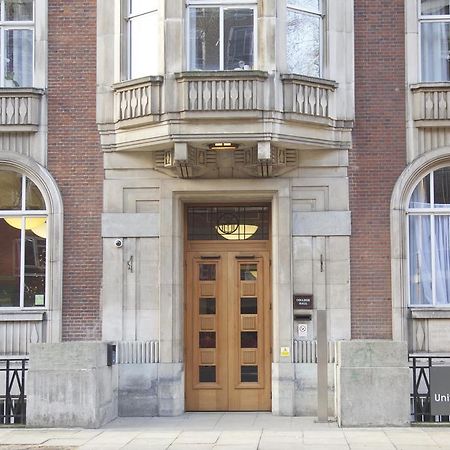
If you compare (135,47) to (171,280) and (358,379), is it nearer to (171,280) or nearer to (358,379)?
(171,280)

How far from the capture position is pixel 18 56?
16.4m

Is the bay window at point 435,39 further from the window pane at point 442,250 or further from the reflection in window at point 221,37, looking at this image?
the reflection in window at point 221,37

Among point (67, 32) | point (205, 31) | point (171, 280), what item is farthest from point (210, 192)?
point (67, 32)

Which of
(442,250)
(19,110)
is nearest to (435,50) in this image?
(442,250)

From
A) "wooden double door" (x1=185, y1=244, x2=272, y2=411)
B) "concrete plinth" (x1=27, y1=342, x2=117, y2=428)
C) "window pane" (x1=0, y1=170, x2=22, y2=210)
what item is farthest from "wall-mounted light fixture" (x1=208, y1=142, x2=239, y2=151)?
"concrete plinth" (x1=27, y1=342, x2=117, y2=428)

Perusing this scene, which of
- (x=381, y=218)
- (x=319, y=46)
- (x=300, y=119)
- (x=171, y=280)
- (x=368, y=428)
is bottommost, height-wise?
(x=368, y=428)

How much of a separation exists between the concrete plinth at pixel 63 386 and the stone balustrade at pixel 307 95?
5.06m

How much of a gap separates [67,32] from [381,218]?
252 inches

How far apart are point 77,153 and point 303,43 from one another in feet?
14.3

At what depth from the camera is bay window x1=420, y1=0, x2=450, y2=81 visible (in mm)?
16047

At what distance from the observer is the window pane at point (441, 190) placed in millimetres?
15836

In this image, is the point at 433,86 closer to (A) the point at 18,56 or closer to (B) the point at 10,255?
(A) the point at 18,56

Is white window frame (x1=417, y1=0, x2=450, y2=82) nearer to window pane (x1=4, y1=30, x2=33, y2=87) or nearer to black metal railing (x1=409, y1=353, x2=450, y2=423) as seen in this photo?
black metal railing (x1=409, y1=353, x2=450, y2=423)

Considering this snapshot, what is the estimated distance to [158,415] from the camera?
15258 millimetres
